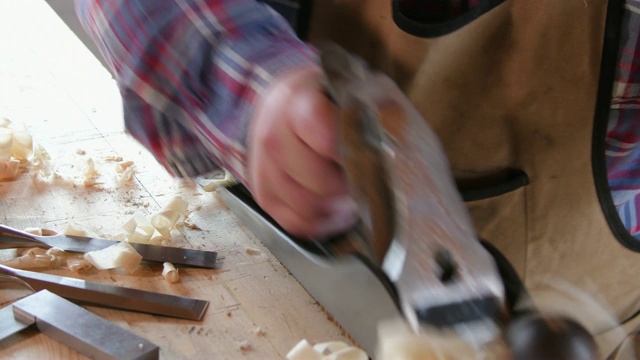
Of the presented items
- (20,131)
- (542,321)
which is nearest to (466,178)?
(542,321)

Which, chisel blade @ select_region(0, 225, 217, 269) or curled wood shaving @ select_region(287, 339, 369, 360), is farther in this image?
chisel blade @ select_region(0, 225, 217, 269)

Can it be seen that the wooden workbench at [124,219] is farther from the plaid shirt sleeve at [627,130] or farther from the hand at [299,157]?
the plaid shirt sleeve at [627,130]

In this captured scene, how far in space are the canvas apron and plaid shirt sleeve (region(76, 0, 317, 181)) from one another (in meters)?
0.12

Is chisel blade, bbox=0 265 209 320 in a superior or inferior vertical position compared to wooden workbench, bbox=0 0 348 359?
superior

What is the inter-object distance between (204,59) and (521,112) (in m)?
0.29

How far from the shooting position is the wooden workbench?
604 millimetres

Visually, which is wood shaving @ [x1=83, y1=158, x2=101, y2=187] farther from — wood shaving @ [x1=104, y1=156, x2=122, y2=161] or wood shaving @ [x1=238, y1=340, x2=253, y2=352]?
wood shaving @ [x1=238, y1=340, x2=253, y2=352]

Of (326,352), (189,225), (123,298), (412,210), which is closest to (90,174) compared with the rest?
(189,225)

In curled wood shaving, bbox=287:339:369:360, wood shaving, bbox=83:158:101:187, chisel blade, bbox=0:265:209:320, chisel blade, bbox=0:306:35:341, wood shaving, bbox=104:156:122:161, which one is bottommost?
wood shaving, bbox=104:156:122:161

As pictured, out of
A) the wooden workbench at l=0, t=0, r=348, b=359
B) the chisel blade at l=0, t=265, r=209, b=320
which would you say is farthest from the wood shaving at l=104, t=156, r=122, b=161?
the chisel blade at l=0, t=265, r=209, b=320

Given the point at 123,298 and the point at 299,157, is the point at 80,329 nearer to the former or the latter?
the point at 123,298

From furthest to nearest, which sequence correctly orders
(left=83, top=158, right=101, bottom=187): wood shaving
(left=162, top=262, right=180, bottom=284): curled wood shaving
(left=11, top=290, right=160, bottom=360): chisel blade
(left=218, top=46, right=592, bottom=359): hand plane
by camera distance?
(left=83, top=158, right=101, bottom=187): wood shaving → (left=162, top=262, right=180, bottom=284): curled wood shaving → (left=11, top=290, right=160, bottom=360): chisel blade → (left=218, top=46, right=592, bottom=359): hand plane

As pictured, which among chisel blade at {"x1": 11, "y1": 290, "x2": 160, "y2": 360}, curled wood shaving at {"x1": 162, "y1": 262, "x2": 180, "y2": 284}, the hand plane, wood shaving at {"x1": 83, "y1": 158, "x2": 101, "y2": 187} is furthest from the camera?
wood shaving at {"x1": 83, "y1": 158, "x2": 101, "y2": 187}

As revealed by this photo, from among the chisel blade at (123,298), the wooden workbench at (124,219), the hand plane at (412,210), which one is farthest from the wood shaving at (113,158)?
the hand plane at (412,210)
